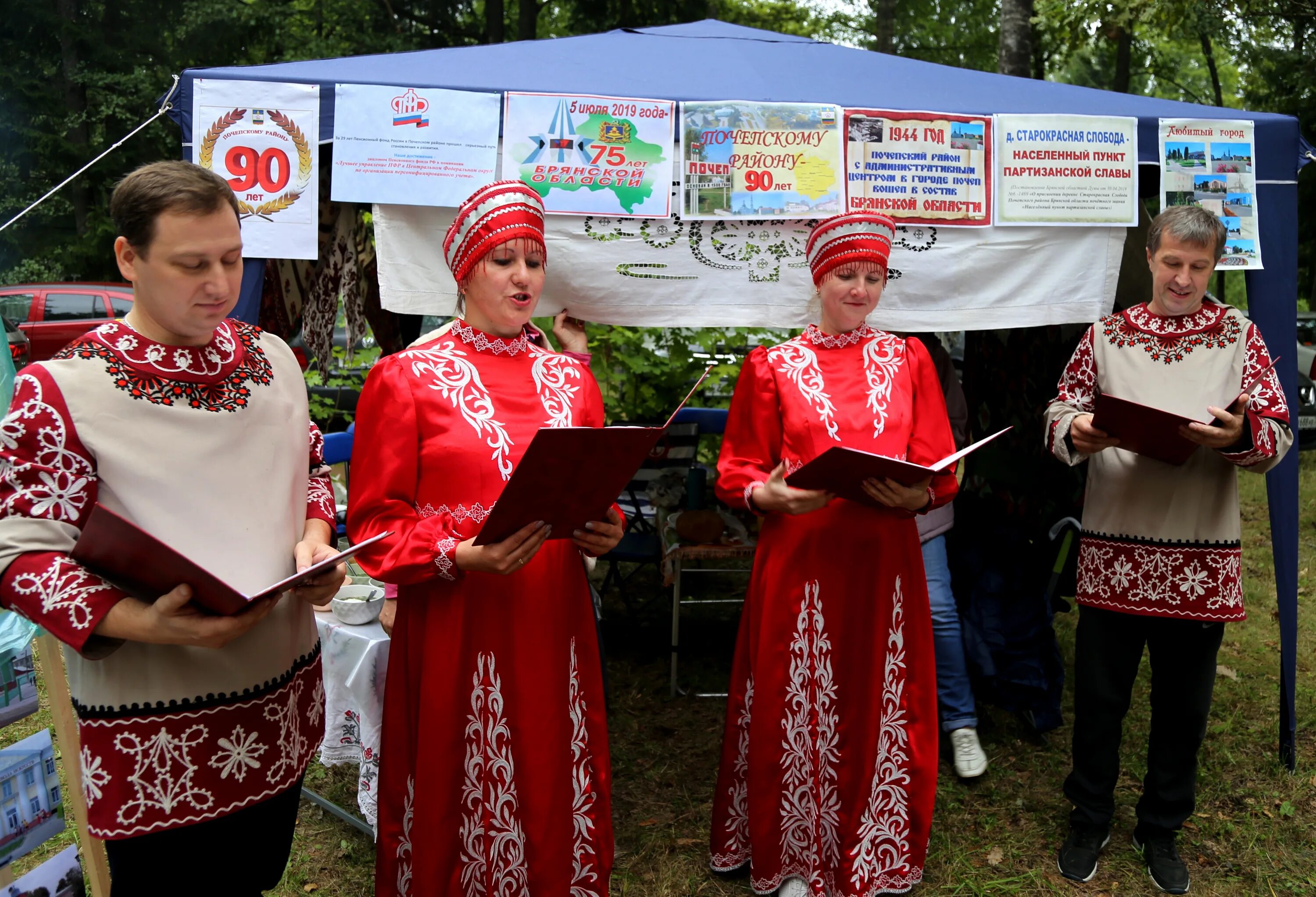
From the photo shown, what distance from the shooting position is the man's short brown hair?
5.29ft

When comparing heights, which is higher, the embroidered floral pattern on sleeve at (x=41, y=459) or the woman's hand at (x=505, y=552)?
the embroidered floral pattern on sleeve at (x=41, y=459)

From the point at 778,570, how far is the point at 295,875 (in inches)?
73.0

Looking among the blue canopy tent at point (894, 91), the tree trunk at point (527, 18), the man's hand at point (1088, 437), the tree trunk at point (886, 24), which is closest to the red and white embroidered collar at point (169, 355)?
the blue canopy tent at point (894, 91)

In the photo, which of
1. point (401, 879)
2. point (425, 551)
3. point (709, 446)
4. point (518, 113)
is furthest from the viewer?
point (709, 446)

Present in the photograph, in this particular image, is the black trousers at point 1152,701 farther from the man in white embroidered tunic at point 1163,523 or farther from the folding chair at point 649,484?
the folding chair at point 649,484

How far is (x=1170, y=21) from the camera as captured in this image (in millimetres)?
9039

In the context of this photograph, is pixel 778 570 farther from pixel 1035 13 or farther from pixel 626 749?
pixel 1035 13

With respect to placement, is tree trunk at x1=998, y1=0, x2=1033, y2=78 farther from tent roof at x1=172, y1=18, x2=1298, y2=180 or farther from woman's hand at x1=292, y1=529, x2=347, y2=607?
woman's hand at x1=292, y1=529, x2=347, y2=607

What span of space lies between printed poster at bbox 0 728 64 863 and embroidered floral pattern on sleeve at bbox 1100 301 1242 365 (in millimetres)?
3059

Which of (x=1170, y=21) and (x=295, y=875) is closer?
(x=295, y=875)

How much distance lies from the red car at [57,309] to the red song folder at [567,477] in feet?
35.4

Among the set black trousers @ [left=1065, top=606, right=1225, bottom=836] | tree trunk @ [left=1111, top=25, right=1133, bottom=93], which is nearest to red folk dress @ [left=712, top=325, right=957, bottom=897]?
black trousers @ [left=1065, top=606, right=1225, bottom=836]

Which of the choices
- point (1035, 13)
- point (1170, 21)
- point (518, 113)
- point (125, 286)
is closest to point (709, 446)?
point (518, 113)

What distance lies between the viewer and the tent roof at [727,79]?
3.12 meters
